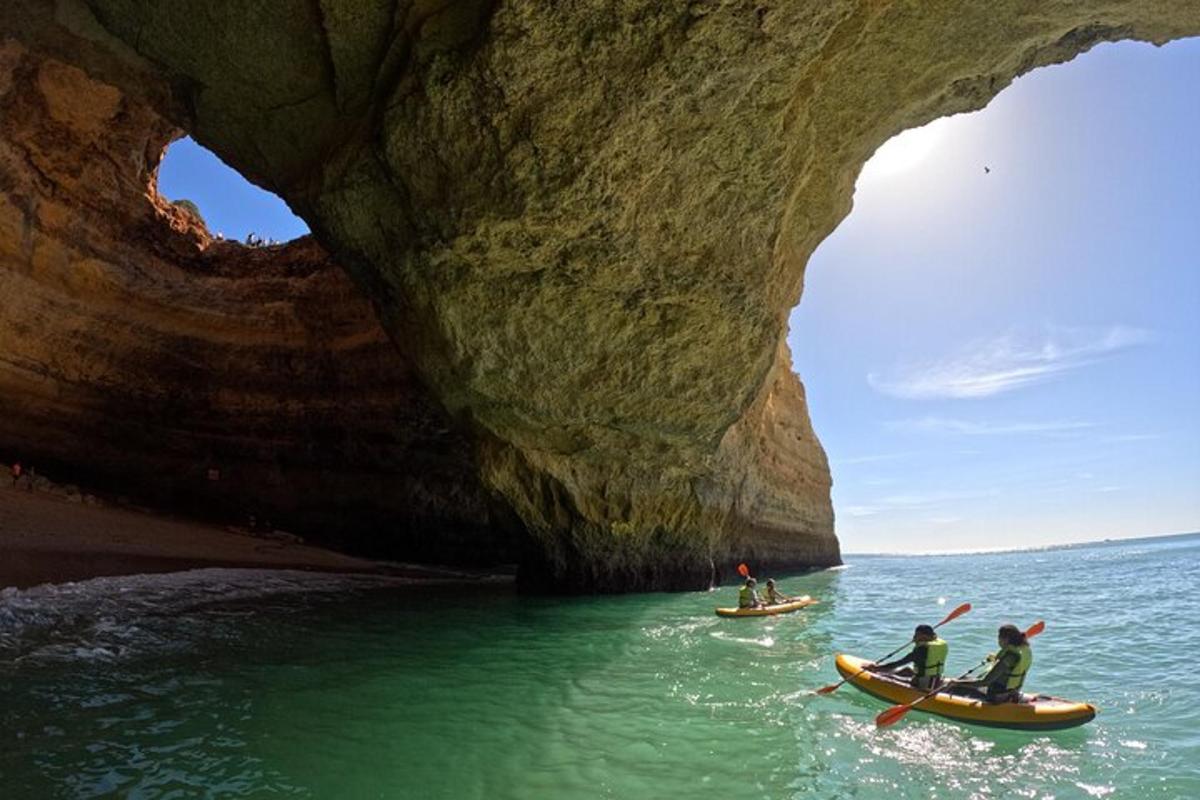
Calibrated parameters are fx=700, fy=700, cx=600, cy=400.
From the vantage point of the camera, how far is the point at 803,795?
461 cm

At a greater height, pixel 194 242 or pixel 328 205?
pixel 194 242

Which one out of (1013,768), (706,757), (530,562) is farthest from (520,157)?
(530,562)

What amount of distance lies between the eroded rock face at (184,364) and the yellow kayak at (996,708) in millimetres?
10075

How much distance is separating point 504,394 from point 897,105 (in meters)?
8.09

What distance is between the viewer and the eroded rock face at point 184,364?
15.8 metres

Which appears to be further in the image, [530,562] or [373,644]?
[530,562]

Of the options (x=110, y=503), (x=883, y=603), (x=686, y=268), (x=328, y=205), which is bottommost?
(x=883, y=603)

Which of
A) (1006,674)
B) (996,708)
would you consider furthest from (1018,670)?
(996,708)

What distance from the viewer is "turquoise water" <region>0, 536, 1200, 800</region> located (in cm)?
477

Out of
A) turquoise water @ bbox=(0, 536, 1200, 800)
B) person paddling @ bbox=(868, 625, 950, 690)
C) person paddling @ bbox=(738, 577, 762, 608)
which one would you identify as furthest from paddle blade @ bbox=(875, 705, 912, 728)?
person paddling @ bbox=(738, 577, 762, 608)

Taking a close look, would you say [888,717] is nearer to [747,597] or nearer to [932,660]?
[932,660]

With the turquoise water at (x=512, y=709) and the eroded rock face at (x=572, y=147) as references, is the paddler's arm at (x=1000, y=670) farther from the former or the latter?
the eroded rock face at (x=572, y=147)

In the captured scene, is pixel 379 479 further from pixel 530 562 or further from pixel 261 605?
pixel 261 605

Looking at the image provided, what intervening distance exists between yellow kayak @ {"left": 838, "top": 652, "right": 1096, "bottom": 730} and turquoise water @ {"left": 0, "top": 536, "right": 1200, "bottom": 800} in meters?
0.13
